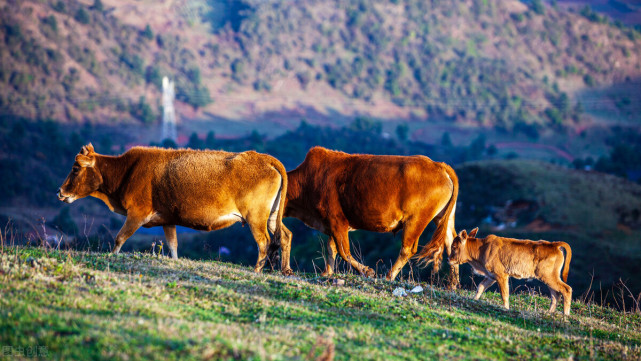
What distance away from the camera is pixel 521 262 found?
472 inches

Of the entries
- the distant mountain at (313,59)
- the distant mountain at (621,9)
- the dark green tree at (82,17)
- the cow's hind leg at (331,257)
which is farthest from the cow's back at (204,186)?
the distant mountain at (621,9)

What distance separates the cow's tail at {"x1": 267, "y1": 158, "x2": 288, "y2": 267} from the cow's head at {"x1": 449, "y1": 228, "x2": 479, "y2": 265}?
3.42 meters

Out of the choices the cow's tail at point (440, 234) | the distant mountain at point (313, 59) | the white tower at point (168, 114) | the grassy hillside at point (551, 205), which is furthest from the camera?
the distant mountain at point (313, 59)

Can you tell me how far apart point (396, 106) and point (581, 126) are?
1306 inches

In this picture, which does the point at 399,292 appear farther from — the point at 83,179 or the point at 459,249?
the point at 83,179

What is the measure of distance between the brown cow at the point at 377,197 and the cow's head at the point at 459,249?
1.31ft

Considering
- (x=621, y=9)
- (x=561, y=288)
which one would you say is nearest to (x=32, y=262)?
(x=561, y=288)

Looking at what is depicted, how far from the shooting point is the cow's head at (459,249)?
12.7m

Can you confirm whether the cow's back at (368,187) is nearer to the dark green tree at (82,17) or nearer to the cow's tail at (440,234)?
the cow's tail at (440,234)

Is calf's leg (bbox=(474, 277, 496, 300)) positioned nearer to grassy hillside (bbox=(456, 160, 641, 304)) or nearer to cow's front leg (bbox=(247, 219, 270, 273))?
cow's front leg (bbox=(247, 219, 270, 273))

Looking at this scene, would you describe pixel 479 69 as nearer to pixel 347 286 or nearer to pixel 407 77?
pixel 407 77

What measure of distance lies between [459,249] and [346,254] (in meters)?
2.27

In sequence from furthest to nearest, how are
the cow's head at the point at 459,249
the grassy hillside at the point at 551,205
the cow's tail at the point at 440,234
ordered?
the grassy hillside at the point at 551,205
the cow's tail at the point at 440,234
the cow's head at the point at 459,249

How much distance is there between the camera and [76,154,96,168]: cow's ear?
1369cm
